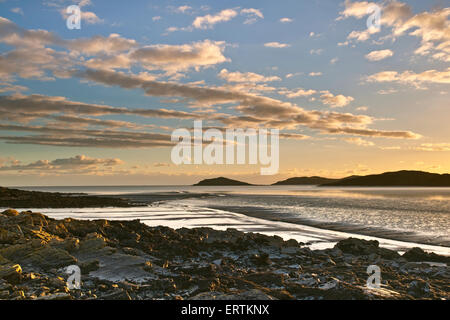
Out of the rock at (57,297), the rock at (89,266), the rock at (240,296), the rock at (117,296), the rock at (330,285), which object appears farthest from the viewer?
the rock at (89,266)

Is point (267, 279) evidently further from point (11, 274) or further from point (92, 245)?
point (11, 274)

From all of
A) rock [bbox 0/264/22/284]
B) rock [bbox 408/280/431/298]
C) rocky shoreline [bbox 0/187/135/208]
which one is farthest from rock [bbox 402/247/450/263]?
rocky shoreline [bbox 0/187/135/208]

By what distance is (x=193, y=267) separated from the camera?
1224 cm

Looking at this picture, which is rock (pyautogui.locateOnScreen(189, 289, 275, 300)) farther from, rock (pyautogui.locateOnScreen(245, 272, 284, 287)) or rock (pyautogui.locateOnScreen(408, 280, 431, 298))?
rock (pyautogui.locateOnScreen(408, 280, 431, 298))

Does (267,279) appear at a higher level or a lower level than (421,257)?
higher

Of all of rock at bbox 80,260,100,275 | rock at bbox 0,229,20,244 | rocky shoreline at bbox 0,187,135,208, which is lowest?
rocky shoreline at bbox 0,187,135,208

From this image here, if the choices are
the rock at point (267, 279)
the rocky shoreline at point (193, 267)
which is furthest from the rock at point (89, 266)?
the rock at point (267, 279)

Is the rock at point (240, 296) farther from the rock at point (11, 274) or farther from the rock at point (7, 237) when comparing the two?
the rock at point (7, 237)

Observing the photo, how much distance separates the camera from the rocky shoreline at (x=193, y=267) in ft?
30.6

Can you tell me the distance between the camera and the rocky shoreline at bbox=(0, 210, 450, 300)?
9328 mm

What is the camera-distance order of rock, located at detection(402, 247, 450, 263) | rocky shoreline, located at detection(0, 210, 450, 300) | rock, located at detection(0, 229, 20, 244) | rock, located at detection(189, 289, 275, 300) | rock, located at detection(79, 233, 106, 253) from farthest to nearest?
1. rock, located at detection(402, 247, 450, 263)
2. rock, located at detection(0, 229, 20, 244)
3. rock, located at detection(79, 233, 106, 253)
4. rocky shoreline, located at detection(0, 210, 450, 300)
5. rock, located at detection(189, 289, 275, 300)

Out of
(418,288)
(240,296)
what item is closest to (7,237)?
(240,296)
